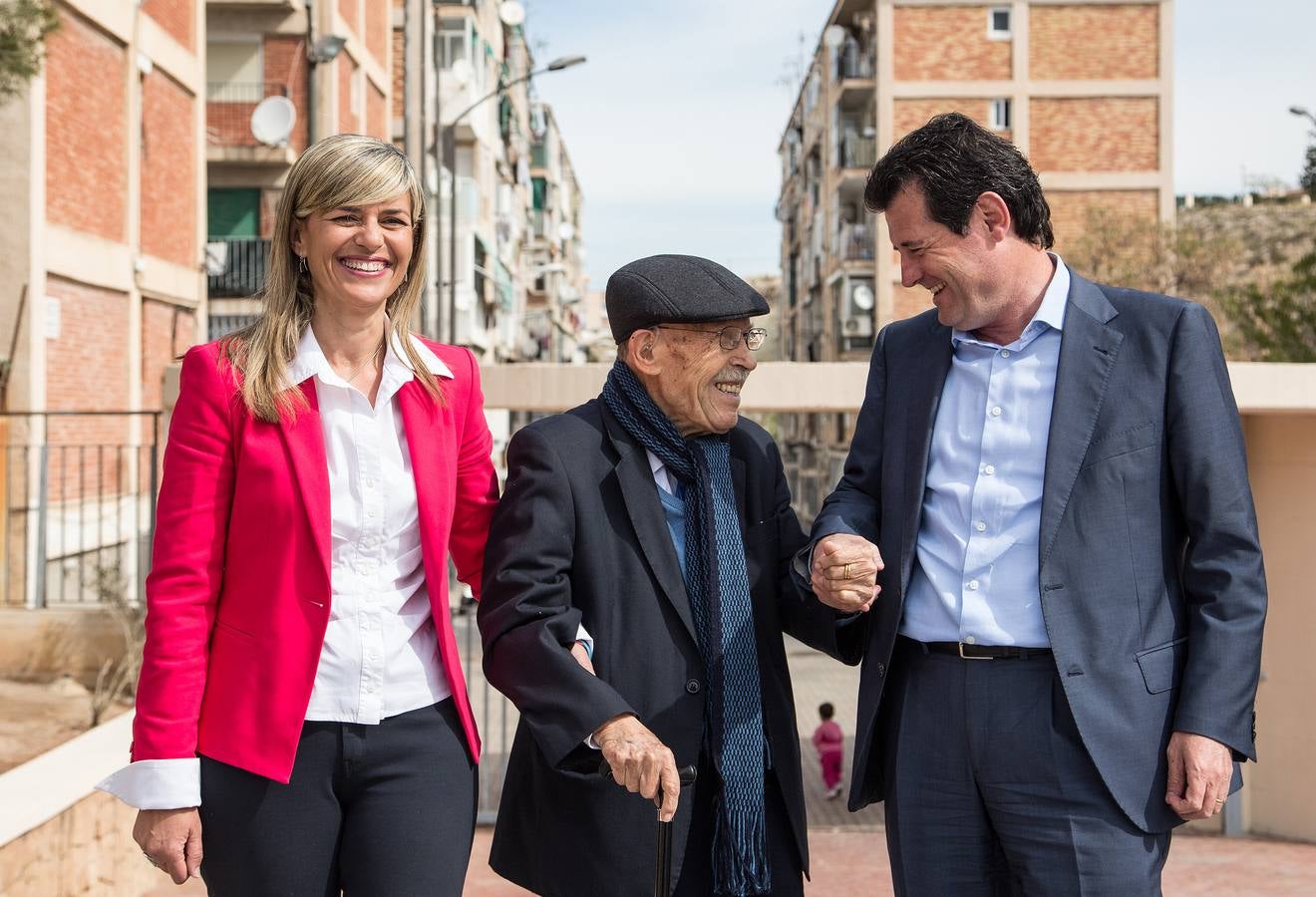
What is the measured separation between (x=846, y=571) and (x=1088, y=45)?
37030 millimetres

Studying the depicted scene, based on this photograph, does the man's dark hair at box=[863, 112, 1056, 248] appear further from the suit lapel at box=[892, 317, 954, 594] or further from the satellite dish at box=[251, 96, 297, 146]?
the satellite dish at box=[251, 96, 297, 146]

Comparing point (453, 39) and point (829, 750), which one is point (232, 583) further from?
point (453, 39)

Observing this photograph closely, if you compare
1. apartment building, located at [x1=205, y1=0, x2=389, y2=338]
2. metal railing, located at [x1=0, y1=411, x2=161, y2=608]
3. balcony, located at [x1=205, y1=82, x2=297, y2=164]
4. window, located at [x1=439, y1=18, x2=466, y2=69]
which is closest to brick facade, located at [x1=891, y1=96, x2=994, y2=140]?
window, located at [x1=439, y1=18, x2=466, y2=69]

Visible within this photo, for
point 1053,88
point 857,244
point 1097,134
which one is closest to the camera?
point 1097,134

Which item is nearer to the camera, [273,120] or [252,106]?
[273,120]

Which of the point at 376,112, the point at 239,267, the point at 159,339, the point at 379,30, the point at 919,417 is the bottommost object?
the point at 919,417

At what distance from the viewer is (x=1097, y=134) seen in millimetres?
36094

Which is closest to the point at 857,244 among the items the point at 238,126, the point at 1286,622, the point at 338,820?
the point at 238,126

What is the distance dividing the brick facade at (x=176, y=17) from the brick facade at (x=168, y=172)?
1.96 ft

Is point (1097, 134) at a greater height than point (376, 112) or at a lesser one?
greater

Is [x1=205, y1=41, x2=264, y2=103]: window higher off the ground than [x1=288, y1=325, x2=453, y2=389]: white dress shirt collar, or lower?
higher

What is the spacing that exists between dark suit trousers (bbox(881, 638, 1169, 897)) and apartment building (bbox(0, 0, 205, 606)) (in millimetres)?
10325

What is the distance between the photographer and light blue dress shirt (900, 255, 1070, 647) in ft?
8.58

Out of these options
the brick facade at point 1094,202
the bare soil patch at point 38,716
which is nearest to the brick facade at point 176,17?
the bare soil patch at point 38,716
